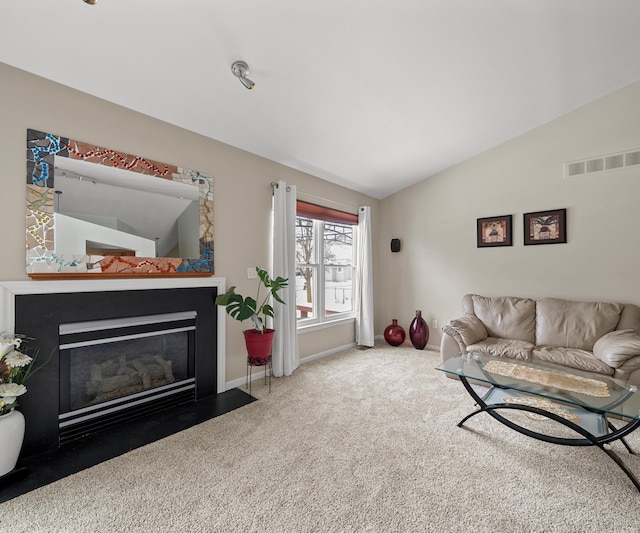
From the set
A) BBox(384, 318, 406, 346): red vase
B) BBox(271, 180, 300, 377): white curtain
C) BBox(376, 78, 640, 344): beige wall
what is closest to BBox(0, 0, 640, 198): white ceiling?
BBox(376, 78, 640, 344): beige wall

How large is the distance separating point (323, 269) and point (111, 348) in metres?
2.69

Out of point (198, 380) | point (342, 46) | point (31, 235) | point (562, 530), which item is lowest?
point (562, 530)

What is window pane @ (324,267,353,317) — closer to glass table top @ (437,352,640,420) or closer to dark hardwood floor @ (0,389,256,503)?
dark hardwood floor @ (0,389,256,503)

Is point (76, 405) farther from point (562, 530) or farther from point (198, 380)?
point (562, 530)

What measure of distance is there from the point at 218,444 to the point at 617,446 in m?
2.79

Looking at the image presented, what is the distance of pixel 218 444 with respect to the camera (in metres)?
2.17

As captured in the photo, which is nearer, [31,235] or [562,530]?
[562,530]

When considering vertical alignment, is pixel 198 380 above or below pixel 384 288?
below

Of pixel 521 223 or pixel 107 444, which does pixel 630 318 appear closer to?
pixel 521 223

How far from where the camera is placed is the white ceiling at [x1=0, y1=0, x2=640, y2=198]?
1.88 metres

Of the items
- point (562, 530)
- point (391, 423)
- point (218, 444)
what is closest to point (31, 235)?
point (218, 444)

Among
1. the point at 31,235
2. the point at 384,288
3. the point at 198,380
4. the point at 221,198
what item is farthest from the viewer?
the point at 384,288

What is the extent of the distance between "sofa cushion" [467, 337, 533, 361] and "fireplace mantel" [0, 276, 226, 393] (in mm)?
2595

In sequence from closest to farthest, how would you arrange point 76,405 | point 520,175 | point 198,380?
point 76,405 < point 198,380 < point 520,175
